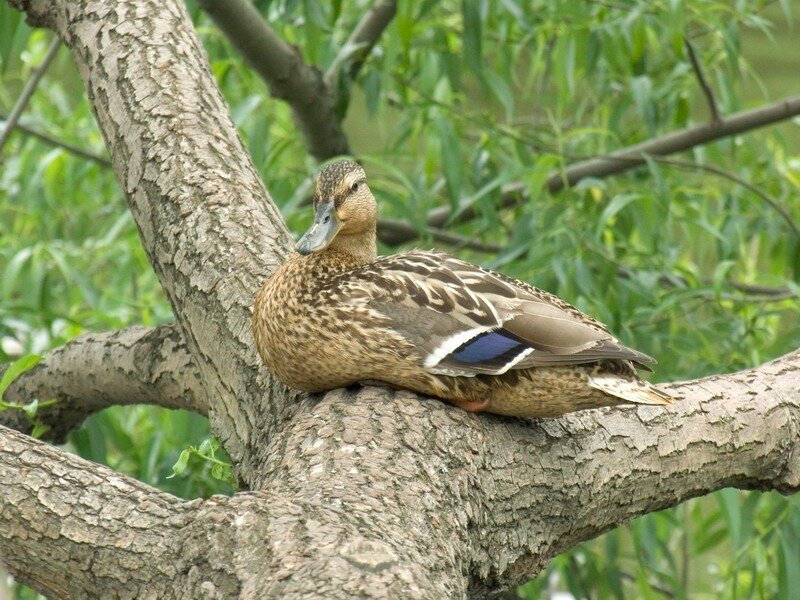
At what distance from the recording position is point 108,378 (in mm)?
2789

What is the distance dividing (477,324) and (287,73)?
1753 mm

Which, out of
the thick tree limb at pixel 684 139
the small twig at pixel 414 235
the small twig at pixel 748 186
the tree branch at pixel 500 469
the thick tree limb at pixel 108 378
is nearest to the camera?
the tree branch at pixel 500 469

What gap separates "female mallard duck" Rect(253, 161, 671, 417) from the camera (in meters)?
1.99

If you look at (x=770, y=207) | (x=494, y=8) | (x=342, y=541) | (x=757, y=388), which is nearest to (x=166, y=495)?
(x=342, y=541)

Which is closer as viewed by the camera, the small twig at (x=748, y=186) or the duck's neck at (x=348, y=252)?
the duck's neck at (x=348, y=252)

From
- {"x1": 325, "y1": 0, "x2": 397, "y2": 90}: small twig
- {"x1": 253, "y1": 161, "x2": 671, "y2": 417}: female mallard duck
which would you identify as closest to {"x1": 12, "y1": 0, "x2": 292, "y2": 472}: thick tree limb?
{"x1": 253, "y1": 161, "x2": 671, "y2": 417}: female mallard duck

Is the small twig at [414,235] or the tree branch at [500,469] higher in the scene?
the small twig at [414,235]

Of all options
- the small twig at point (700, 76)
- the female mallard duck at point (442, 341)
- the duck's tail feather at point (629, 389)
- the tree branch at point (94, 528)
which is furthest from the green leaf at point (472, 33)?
the tree branch at point (94, 528)

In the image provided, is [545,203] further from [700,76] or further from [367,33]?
[367,33]

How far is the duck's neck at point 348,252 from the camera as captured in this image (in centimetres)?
225

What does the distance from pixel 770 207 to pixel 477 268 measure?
210cm

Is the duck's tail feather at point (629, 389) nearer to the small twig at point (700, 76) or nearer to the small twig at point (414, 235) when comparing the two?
the small twig at point (700, 76)

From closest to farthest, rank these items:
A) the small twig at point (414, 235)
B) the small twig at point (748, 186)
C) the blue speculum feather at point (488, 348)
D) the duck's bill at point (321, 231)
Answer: the blue speculum feather at point (488, 348)
the duck's bill at point (321, 231)
the small twig at point (748, 186)
the small twig at point (414, 235)

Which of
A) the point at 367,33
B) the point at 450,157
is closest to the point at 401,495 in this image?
the point at 450,157
